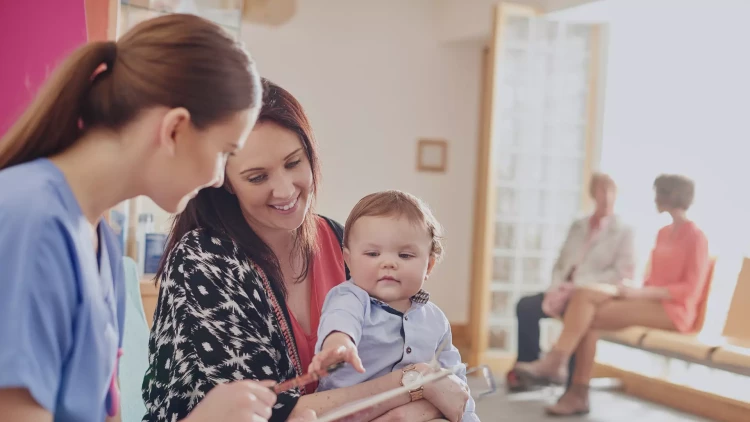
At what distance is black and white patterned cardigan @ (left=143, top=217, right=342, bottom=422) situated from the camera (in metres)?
1.41

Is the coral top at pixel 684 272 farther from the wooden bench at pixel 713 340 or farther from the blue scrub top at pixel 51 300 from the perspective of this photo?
the blue scrub top at pixel 51 300

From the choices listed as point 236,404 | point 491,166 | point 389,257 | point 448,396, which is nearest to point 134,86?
point 236,404

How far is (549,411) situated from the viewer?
491 centimetres

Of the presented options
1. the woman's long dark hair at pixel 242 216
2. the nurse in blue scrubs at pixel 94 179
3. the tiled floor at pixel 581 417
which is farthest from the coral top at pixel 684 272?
the nurse in blue scrubs at pixel 94 179

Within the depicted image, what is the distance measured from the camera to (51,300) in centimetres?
93

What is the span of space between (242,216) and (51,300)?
0.73m

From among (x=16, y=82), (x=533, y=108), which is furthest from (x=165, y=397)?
(x=533, y=108)

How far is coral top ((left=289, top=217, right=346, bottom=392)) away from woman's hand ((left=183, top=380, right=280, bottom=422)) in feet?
1.35

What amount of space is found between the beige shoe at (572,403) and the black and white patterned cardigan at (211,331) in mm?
3724

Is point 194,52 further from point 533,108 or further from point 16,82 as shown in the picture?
point 533,108

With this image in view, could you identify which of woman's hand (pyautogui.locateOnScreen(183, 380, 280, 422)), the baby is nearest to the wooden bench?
the baby

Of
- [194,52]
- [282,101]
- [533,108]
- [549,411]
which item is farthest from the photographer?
[533,108]

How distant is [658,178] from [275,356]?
4114mm

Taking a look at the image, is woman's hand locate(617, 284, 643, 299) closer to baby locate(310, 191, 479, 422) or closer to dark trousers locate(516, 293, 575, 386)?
dark trousers locate(516, 293, 575, 386)
